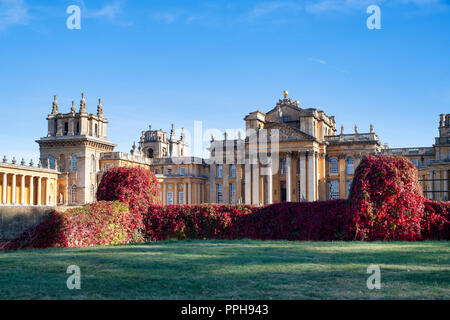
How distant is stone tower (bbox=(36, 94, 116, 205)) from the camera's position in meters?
65.1

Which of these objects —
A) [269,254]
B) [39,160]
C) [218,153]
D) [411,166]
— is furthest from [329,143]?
[269,254]

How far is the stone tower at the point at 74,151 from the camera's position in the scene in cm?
6512

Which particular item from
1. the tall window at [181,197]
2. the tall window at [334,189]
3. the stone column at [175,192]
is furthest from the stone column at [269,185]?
the stone column at [175,192]

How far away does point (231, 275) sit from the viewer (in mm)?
9336

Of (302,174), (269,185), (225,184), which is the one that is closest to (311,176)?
(302,174)

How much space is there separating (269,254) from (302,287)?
16.2ft

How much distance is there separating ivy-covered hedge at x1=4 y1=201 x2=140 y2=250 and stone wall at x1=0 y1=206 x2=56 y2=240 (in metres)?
0.19

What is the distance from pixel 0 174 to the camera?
56.4 meters

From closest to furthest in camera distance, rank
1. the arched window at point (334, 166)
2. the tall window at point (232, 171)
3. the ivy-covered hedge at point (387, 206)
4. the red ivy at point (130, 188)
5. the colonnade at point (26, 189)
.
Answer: the ivy-covered hedge at point (387, 206) → the red ivy at point (130, 188) → the colonnade at point (26, 189) → the arched window at point (334, 166) → the tall window at point (232, 171)

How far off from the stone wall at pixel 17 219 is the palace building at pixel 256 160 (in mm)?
42886

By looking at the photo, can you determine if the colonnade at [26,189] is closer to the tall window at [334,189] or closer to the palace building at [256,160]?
the palace building at [256,160]

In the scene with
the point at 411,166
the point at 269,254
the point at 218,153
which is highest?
the point at 218,153
